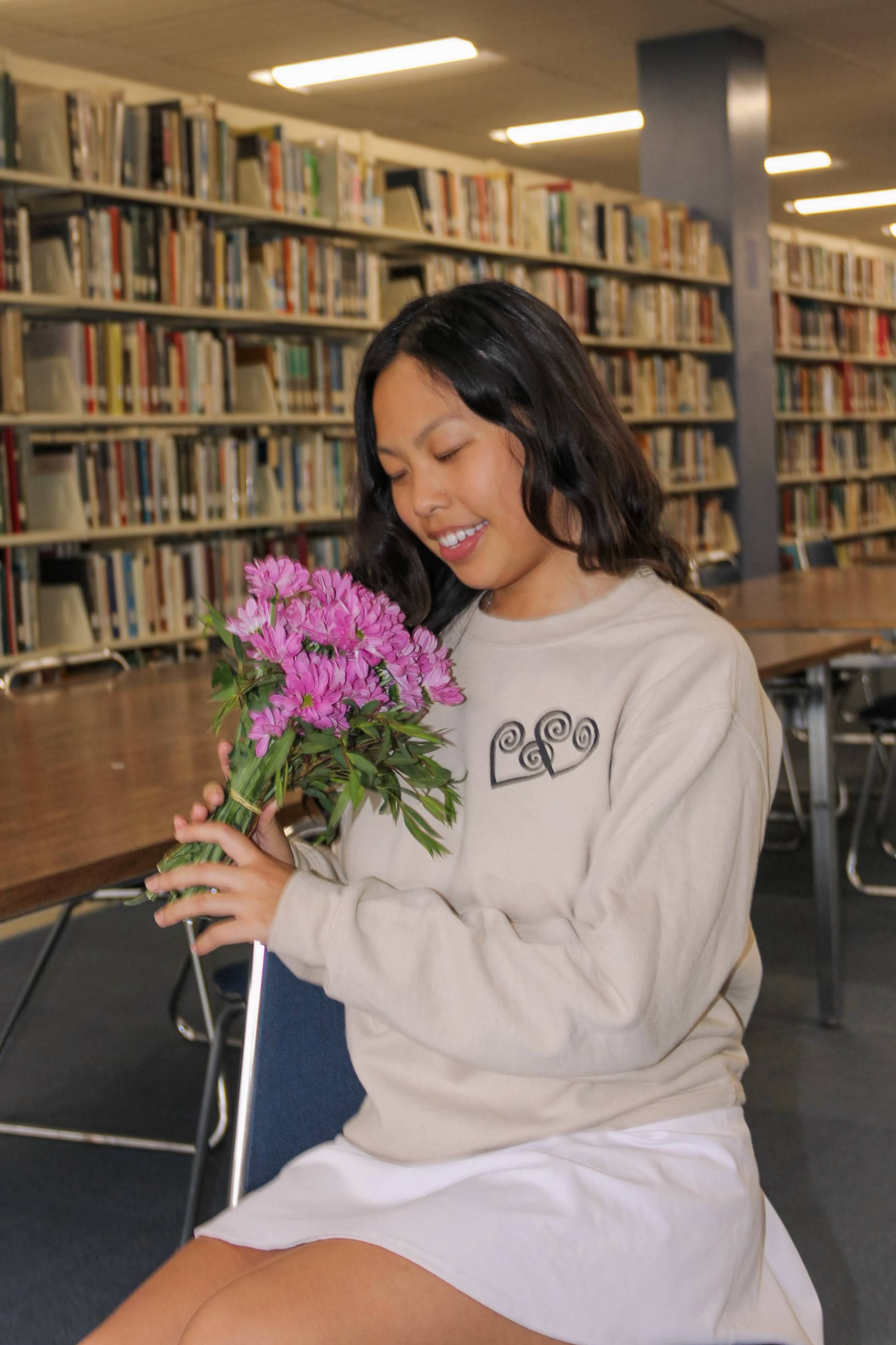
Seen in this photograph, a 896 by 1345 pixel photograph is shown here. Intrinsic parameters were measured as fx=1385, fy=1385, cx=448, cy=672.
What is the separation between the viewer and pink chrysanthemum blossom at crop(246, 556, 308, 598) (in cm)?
110

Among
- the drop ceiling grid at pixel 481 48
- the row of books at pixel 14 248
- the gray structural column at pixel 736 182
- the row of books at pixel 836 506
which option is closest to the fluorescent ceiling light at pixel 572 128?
the drop ceiling grid at pixel 481 48

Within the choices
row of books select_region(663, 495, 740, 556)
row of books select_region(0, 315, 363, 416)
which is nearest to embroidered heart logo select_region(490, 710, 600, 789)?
row of books select_region(0, 315, 363, 416)

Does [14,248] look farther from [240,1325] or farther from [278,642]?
[240,1325]

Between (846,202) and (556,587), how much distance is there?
378 inches

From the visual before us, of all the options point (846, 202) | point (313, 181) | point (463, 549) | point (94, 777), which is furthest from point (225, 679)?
point (846, 202)

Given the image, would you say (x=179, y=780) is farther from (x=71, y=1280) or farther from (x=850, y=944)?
(x=850, y=944)

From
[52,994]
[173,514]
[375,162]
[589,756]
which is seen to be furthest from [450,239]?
[589,756]

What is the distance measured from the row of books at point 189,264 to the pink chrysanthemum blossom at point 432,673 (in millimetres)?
2985

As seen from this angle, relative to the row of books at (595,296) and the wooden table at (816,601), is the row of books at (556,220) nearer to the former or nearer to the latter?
the row of books at (595,296)

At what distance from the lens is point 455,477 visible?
4.04 feet

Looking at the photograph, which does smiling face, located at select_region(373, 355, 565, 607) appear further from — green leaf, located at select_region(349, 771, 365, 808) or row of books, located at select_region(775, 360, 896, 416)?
row of books, located at select_region(775, 360, 896, 416)

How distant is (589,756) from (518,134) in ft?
22.8

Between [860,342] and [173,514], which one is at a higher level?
[860,342]

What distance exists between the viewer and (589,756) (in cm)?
114
